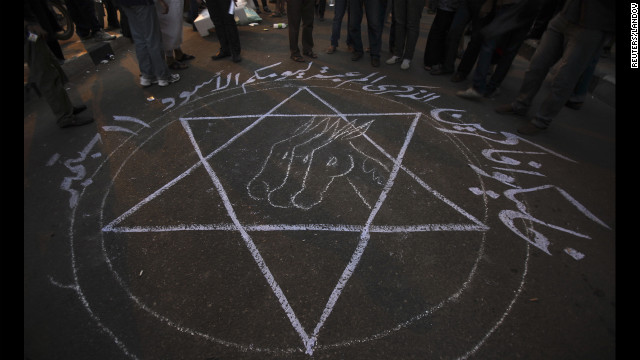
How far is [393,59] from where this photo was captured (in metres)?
5.07

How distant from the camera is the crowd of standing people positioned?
117 inches

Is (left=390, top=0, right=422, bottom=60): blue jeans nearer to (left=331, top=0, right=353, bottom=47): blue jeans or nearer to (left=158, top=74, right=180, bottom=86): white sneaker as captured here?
(left=331, top=0, right=353, bottom=47): blue jeans

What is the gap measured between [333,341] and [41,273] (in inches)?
81.7

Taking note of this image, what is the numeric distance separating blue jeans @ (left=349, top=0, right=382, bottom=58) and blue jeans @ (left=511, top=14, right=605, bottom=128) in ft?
7.67

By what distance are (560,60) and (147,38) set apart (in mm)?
5065

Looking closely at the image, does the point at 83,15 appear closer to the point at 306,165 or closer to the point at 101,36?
the point at 101,36

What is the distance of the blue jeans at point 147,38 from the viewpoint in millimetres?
3840

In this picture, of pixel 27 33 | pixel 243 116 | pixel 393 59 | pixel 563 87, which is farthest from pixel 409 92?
pixel 27 33

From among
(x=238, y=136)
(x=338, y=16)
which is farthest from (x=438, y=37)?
(x=238, y=136)

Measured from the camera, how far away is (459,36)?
14.3 feet

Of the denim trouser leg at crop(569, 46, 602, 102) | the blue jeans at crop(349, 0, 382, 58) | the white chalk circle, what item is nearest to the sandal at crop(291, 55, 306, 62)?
the blue jeans at crop(349, 0, 382, 58)

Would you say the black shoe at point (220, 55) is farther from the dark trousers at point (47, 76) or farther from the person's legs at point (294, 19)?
the dark trousers at point (47, 76)

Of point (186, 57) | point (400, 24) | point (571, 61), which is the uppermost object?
point (400, 24)

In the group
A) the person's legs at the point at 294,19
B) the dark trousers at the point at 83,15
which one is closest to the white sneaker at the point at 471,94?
the person's legs at the point at 294,19
